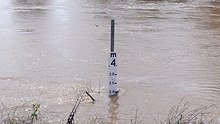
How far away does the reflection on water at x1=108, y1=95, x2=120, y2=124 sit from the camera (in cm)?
598

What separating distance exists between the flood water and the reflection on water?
0.04 feet

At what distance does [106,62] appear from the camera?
9547 millimetres

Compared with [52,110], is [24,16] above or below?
below

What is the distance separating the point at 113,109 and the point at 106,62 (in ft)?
10.5

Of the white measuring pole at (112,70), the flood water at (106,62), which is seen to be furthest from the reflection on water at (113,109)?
the white measuring pole at (112,70)

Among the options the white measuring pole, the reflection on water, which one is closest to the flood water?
the reflection on water

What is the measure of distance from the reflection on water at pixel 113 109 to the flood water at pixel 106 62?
0.01m

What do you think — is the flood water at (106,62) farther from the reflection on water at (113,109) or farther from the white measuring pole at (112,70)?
the white measuring pole at (112,70)

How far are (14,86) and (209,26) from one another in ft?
29.5

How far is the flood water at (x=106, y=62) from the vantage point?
665 cm

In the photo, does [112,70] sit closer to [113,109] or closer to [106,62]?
[113,109]

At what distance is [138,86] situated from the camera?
7711 millimetres

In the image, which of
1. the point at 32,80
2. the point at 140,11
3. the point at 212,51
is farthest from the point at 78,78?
the point at 140,11

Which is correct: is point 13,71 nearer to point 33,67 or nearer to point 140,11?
point 33,67
